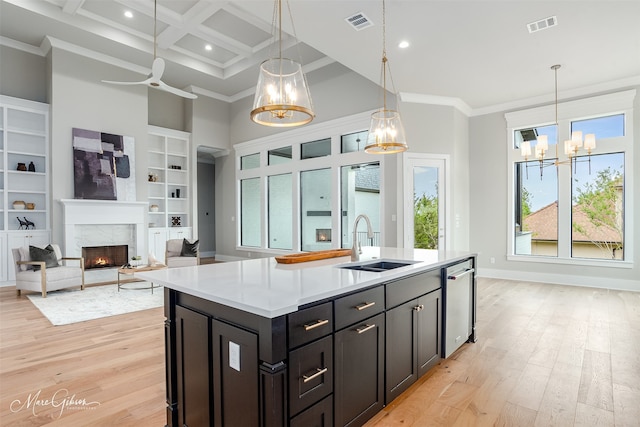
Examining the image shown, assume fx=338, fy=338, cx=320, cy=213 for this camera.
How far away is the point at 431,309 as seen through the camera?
2598 millimetres

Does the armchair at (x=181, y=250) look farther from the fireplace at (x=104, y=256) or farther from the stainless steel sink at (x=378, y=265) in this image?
the stainless steel sink at (x=378, y=265)

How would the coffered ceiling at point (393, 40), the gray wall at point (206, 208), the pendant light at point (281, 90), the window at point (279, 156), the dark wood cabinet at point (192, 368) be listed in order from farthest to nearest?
the gray wall at point (206, 208), the window at point (279, 156), the coffered ceiling at point (393, 40), the pendant light at point (281, 90), the dark wood cabinet at point (192, 368)

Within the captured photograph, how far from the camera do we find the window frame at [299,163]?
6777 mm

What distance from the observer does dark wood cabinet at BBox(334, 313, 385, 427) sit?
1.73 meters

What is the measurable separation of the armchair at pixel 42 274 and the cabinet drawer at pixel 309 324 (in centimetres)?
545

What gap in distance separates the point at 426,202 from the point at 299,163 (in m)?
3.09

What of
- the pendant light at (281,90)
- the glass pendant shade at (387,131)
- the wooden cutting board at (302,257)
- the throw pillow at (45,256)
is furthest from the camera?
the throw pillow at (45,256)

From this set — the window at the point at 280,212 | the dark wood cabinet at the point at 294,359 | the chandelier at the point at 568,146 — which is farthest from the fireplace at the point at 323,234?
the dark wood cabinet at the point at 294,359

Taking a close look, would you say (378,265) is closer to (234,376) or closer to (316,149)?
(234,376)

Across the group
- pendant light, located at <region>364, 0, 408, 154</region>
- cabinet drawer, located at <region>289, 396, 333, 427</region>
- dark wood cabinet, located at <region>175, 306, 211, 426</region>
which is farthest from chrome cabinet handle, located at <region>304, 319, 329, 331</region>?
pendant light, located at <region>364, 0, 408, 154</region>

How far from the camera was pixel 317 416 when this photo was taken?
1.60 meters

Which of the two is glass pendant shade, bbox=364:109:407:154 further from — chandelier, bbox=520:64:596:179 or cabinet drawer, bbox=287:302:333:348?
chandelier, bbox=520:64:596:179

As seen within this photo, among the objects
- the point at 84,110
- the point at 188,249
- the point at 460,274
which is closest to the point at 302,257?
the point at 460,274

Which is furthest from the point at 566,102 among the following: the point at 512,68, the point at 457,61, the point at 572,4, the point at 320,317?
the point at 320,317
